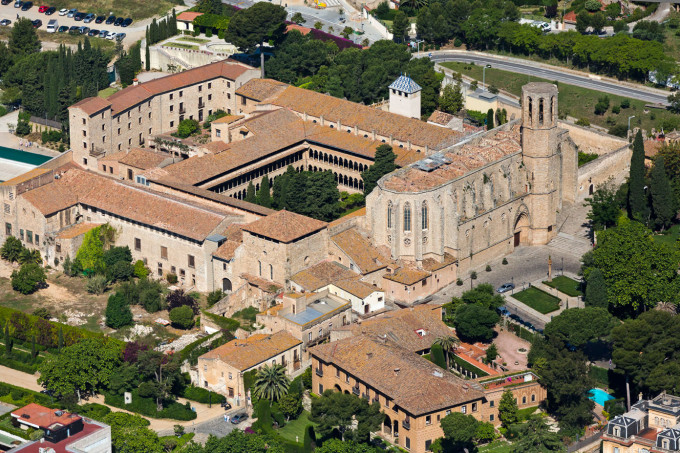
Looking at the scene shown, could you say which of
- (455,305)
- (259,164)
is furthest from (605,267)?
(259,164)

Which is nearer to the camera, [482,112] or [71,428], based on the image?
[71,428]

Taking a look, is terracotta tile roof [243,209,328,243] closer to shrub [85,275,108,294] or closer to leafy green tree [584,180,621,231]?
shrub [85,275,108,294]

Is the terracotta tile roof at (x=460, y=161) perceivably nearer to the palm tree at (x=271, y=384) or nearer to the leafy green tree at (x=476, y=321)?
the leafy green tree at (x=476, y=321)

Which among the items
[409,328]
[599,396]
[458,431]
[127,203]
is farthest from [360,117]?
[458,431]

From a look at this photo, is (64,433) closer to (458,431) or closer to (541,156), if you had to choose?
(458,431)

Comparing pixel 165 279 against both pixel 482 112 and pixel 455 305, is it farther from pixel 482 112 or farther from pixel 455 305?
pixel 482 112

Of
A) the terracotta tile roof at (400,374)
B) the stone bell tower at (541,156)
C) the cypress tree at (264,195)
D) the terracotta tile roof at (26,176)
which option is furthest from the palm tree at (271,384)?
the terracotta tile roof at (26,176)
